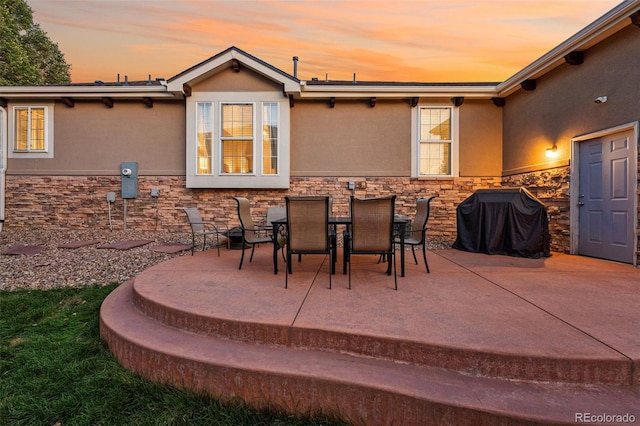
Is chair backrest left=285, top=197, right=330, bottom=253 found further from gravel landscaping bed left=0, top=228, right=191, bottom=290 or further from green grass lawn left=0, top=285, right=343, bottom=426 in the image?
gravel landscaping bed left=0, top=228, right=191, bottom=290

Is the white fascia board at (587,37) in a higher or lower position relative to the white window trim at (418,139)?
higher

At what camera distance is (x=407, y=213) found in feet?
26.8

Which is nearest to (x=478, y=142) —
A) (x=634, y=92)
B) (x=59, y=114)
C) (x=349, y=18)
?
(x=634, y=92)

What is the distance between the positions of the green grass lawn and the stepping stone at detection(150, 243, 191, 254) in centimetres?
280

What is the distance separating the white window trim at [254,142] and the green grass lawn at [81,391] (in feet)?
17.2

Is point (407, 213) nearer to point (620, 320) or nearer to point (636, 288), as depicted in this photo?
point (636, 288)

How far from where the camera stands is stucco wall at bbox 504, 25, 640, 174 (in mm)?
4707

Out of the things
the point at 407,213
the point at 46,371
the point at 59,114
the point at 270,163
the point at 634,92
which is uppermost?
the point at 59,114

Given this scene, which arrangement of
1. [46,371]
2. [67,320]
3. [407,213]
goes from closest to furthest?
[46,371]
[67,320]
[407,213]

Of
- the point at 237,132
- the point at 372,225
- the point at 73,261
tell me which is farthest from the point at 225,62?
the point at 372,225

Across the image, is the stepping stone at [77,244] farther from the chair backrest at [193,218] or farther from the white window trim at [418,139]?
the white window trim at [418,139]

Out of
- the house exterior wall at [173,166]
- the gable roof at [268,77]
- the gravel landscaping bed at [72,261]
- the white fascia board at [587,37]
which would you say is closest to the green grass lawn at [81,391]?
the gravel landscaping bed at [72,261]

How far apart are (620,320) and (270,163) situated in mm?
7104

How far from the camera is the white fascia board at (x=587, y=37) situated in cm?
445
